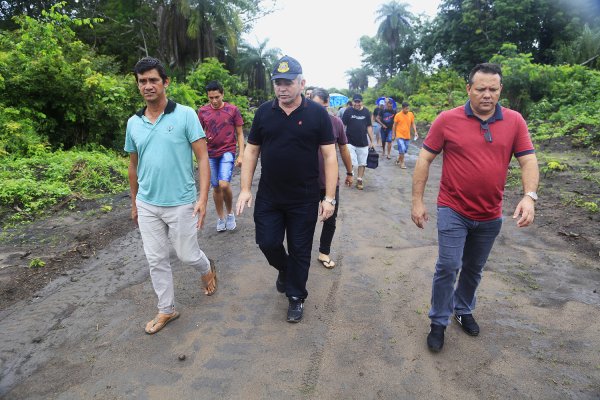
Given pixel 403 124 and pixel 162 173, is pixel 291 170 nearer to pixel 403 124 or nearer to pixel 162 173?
pixel 162 173

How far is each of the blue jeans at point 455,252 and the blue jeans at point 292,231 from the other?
104cm

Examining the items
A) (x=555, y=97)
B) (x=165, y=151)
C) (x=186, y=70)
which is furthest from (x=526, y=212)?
(x=186, y=70)

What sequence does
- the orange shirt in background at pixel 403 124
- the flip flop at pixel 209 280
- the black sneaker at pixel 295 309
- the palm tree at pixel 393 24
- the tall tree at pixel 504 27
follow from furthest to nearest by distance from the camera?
the palm tree at pixel 393 24 → the tall tree at pixel 504 27 → the orange shirt in background at pixel 403 124 → the flip flop at pixel 209 280 → the black sneaker at pixel 295 309

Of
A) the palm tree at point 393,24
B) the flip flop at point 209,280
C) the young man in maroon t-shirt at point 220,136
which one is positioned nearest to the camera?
the flip flop at point 209,280

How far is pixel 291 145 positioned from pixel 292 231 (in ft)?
2.41

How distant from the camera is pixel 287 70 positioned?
10.2ft

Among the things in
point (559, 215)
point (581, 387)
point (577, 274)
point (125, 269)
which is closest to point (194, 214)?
point (125, 269)

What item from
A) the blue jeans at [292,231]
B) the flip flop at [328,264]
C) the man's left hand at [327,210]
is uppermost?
the man's left hand at [327,210]

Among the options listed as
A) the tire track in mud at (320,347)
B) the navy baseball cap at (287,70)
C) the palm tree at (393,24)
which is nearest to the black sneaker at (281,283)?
the tire track in mud at (320,347)

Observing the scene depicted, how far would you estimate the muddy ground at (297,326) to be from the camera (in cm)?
272

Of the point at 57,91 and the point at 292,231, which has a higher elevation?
the point at 57,91

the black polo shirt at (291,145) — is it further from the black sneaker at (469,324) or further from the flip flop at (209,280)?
the black sneaker at (469,324)

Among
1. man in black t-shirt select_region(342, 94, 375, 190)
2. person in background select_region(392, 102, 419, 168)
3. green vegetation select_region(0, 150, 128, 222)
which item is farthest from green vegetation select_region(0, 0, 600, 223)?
man in black t-shirt select_region(342, 94, 375, 190)

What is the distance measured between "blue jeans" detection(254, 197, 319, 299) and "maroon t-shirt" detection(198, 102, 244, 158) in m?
2.13
